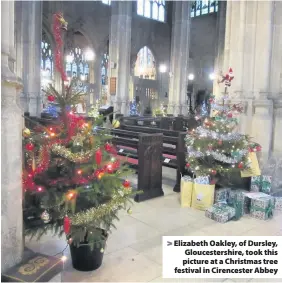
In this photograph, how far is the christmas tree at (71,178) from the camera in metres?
3.00

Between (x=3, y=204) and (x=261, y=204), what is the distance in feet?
12.2

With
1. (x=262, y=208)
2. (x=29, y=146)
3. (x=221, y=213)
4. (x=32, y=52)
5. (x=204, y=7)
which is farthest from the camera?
(x=204, y=7)

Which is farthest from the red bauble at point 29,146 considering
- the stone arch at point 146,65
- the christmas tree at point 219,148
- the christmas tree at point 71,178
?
the stone arch at point 146,65

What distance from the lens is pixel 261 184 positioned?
217 inches

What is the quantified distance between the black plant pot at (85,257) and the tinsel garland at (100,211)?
28cm

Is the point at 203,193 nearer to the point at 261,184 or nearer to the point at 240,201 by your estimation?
the point at 240,201

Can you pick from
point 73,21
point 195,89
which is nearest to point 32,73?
point 73,21

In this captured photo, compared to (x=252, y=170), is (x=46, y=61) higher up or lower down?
higher up

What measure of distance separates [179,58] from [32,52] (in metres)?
9.17

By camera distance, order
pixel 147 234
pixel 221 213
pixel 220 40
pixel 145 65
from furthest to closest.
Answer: pixel 145 65
pixel 220 40
pixel 221 213
pixel 147 234

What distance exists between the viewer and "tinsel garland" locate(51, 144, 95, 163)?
3.01 meters

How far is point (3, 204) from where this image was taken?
2.40 metres

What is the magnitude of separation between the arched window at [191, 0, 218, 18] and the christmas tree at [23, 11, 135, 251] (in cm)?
2674

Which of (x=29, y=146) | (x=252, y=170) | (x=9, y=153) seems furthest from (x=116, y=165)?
(x=252, y=170)
